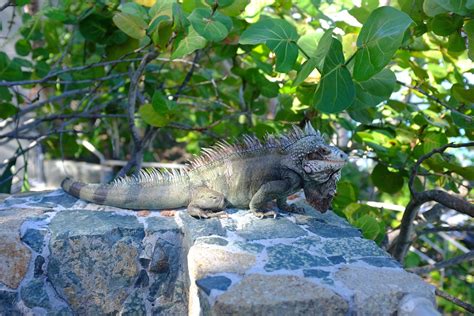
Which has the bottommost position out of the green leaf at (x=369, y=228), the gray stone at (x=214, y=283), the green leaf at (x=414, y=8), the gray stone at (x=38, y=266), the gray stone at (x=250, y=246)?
the gray stone at (x=38, y=266)

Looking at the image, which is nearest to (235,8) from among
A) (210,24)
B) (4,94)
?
(210,24)

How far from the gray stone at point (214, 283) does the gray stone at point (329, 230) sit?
70 centimetres

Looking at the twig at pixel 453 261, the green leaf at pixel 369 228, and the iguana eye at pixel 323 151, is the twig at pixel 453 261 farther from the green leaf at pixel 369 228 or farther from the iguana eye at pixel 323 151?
the iguana eye at pixel 323 151

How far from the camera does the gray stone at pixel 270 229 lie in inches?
90.9

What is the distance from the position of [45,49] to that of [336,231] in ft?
8.68

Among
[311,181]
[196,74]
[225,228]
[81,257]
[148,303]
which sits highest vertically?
[196,74]

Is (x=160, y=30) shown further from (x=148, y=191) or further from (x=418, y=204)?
(x=418, y=204)

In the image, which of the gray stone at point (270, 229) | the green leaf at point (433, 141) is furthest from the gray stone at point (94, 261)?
the green leaf at point (433, 141)

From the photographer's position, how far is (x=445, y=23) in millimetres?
2434

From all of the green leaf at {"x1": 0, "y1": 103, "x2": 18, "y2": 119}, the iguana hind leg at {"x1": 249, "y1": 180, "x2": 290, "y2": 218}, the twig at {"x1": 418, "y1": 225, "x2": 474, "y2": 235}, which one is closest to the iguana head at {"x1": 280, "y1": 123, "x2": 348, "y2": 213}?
the iguana hind leg at {"x1": 249, "y1": 180, "x2": 290, "y2": 218}

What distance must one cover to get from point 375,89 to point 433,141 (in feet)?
2.81

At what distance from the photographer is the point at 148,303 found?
2504 millimetres

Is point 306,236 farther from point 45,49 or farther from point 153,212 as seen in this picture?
point 45,49

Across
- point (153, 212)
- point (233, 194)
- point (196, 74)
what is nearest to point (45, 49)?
point (196, 74)
